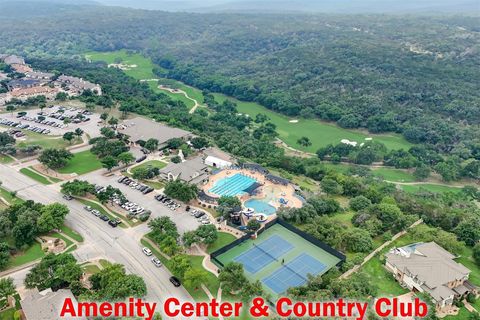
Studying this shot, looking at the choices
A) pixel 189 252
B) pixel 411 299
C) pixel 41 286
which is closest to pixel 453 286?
pixel 411 299

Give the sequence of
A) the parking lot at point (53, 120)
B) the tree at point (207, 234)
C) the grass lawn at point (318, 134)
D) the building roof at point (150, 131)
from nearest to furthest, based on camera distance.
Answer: the tree at point (207, 234) < the building roof at point (150, 131) < the parking lot at point (53, 120) < the grass lawn at point (318, 134)

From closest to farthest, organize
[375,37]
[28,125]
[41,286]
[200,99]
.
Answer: [41,286] < [28,125] < [200,99] < [375,37]

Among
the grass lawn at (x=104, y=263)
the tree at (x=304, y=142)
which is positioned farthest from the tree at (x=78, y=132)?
the tree at (x=304, y=142)

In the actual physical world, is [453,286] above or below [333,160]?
above

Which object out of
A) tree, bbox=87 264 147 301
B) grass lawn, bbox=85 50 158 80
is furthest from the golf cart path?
tree, bbox=87 264 147 301

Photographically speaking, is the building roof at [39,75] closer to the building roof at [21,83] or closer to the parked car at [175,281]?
the building roof at [21,83]

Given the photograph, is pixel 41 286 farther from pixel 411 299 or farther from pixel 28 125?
pixel 28 125
